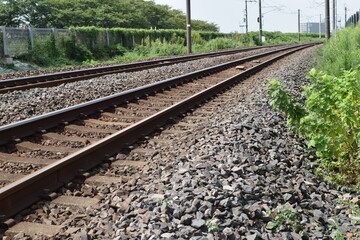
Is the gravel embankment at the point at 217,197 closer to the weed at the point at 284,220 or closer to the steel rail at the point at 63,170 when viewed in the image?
the weed at the point at 284,220

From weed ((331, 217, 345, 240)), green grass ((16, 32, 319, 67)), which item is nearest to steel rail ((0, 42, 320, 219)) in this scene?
weed ((331, 217, 345, 240))

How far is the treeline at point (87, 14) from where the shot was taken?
42875 mm

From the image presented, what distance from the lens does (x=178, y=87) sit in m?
10.8

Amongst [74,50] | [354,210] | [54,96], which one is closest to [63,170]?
[354,210]

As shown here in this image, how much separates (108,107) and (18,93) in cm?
290

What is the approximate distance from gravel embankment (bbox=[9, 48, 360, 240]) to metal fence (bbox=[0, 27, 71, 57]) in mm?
19053

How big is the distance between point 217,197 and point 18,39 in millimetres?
22455

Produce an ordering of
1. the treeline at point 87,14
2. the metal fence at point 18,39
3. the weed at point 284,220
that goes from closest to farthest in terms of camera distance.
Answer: the weed at point 284,220 → the metal fence at point 18,39 → the treeline at point 87,14

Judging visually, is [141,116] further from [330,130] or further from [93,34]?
[93,34]

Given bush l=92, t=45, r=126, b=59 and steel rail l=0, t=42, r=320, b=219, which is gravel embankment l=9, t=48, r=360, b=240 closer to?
steel rail l=0, t=42, r=320, b=219

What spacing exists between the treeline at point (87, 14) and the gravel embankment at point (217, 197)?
36118 mm

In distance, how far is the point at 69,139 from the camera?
5652 millimetres

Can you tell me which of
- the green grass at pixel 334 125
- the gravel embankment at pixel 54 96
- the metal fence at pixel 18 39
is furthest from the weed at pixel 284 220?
the metal fence at pixel 18 39

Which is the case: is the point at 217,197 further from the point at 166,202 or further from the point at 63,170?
the point at 63,170
